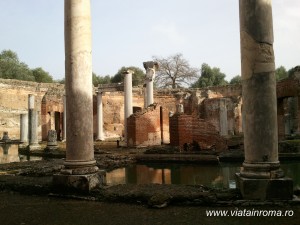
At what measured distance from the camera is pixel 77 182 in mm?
5879

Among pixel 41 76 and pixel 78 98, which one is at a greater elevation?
pixel 41 76

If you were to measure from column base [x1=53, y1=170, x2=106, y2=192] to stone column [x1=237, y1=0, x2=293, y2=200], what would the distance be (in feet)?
8.78

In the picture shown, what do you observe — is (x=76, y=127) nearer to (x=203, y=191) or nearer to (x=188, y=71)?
(x=203, y=191)

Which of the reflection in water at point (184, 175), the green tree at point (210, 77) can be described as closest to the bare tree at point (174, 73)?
the green tree at point (210, 77)

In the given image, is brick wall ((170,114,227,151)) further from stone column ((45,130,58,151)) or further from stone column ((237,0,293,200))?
stone column ((237,0,293,200))

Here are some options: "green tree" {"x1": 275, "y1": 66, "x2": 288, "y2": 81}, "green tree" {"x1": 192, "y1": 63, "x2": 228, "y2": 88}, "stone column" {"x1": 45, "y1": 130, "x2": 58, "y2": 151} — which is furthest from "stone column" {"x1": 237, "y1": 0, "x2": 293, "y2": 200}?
"green tree" {"x1": 275, "y1": 66, "x2": 288, "y2": 81}

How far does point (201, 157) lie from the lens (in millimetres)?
12750

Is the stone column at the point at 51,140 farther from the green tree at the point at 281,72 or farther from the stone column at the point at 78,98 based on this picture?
the green tree at the point at 281,72

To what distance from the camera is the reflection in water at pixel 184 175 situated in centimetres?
854

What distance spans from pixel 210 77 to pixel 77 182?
5265cm

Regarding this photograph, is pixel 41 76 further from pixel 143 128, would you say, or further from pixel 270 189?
pixel 270 189

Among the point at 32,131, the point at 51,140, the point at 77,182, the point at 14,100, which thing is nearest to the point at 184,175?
the point at 77,182

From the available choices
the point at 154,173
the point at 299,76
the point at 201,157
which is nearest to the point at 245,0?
the point at 154,173

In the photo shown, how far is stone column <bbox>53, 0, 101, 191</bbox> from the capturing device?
6.04 meters
